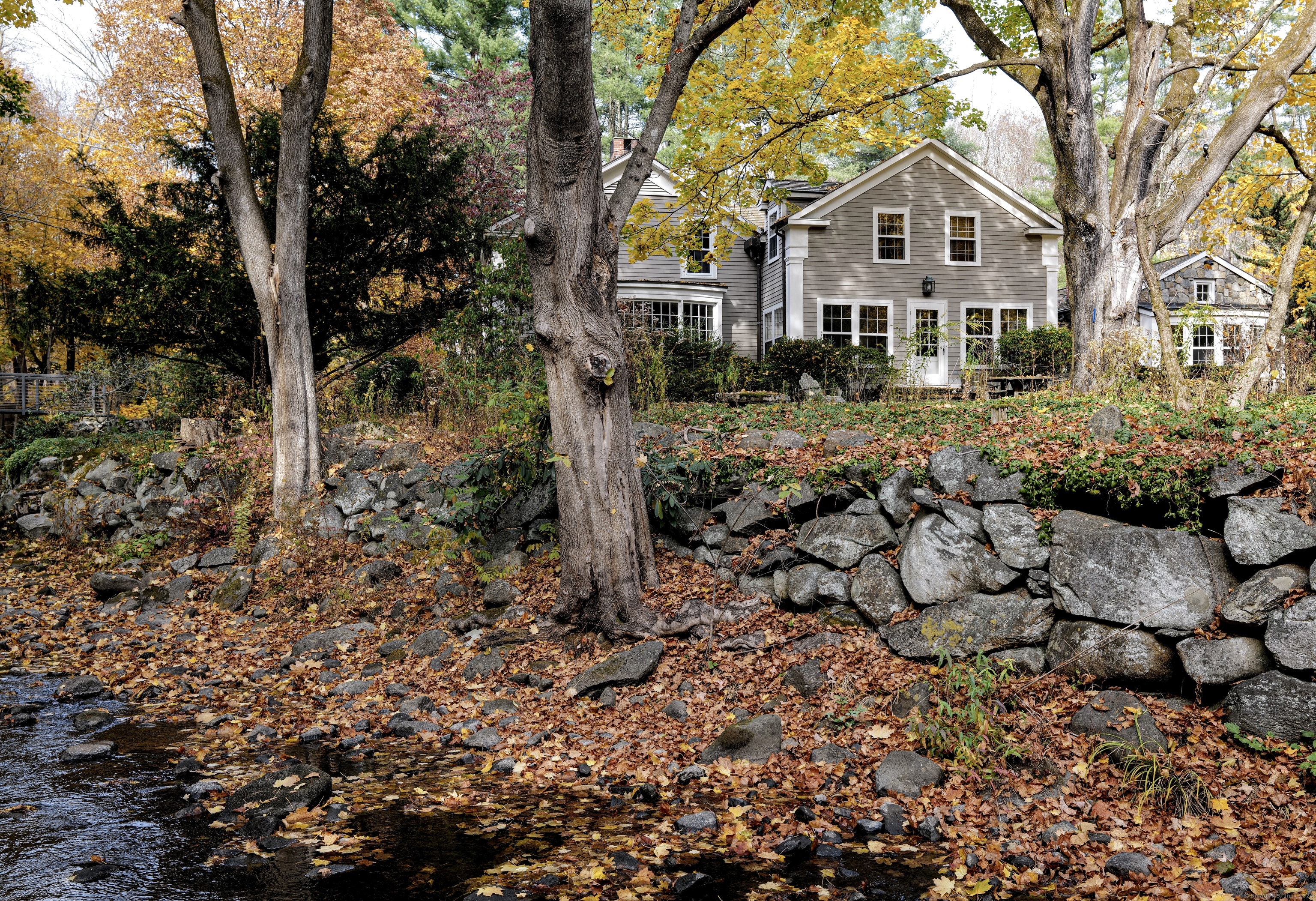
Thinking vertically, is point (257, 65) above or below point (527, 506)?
above

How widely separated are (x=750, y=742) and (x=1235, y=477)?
3332 mm

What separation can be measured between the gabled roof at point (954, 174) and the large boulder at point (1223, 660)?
18153 millimetres

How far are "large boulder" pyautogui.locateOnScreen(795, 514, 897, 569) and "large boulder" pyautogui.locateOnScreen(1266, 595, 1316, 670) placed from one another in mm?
2301

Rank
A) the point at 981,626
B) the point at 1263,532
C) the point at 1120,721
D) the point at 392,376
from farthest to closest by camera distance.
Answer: the point at 392,376, the point at 981,626, the point at 1263,532, the point at 1120,721

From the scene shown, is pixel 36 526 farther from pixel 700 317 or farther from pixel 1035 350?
pixel 1035 350

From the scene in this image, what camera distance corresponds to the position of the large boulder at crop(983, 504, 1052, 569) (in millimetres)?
5586

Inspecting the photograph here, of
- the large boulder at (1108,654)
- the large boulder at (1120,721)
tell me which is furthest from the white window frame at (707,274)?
the large boulder at (1120,721)

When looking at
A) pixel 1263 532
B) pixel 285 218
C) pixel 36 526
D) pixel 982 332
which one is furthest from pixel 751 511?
pixel 982 332

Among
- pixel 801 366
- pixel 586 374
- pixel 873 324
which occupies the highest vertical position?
pixel 873 324

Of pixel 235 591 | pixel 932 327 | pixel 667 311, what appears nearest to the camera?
pixel 235 591

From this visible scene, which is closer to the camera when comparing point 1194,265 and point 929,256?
point 929,256

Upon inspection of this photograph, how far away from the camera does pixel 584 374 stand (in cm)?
639

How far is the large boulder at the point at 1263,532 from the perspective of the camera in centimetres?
479

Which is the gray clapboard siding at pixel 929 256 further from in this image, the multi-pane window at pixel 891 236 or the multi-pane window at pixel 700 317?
the multi-pane window at pixel 700 317
